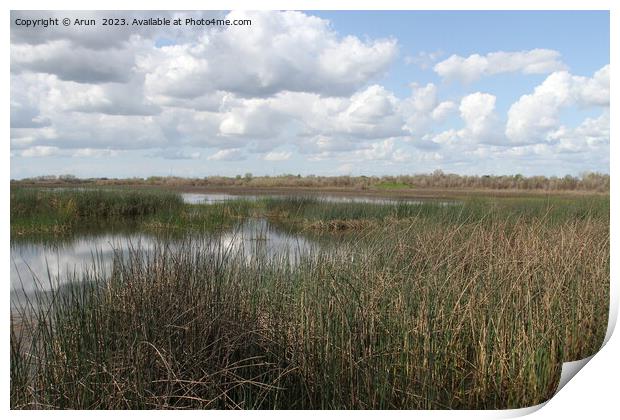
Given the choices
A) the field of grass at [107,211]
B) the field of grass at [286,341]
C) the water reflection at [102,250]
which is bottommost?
the field of grass at [286,341]

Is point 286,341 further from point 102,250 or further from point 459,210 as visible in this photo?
point 459,210

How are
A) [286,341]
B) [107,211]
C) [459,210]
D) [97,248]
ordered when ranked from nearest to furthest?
[286,341] < [97,248] < [107,211] < [459,210]

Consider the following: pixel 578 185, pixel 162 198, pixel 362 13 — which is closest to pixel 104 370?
pixel 362 13

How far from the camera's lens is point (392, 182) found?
9.09 metres

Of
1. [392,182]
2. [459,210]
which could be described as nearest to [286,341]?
[459,210]

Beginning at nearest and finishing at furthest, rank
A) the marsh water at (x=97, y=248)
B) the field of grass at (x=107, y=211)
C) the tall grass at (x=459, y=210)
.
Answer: the marsh water at (x=97, y=248) < the field of grass at (x=107, y=211) < the tall grass at (x=459, y=210)

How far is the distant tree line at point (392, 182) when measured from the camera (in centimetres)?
383

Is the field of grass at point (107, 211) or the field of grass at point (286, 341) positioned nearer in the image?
the field of grass at point (286, 341)

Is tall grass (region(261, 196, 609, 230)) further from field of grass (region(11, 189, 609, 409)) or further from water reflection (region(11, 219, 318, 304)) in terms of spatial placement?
field of grass (region(11, 189, 609, 409))

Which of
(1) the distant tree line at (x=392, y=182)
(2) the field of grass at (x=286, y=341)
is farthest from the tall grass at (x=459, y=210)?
(2) the field of grass at (x=286, y=341)

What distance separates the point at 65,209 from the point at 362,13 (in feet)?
11.4

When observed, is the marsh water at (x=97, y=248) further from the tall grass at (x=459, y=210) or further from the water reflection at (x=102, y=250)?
the tall grass at (x=459, y=210)

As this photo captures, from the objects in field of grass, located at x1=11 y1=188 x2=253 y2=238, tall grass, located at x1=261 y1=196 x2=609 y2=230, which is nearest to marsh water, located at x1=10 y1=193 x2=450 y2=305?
field of grass, located at x1=11 y1=188 x2=253 y2=238

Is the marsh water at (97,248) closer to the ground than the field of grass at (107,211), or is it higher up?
closer to the ground
